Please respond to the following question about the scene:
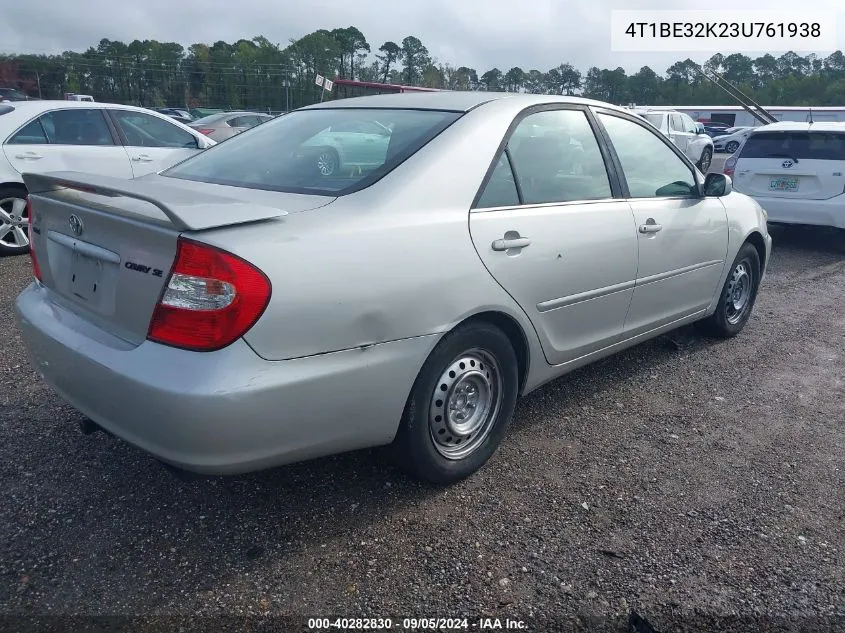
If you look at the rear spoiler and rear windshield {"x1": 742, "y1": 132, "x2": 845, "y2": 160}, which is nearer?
the rear spoiler

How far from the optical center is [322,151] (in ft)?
10.2

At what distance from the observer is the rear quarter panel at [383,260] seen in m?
2.19

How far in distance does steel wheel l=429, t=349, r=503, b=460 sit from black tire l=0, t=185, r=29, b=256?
5.63 metres

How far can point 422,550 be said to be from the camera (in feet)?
8.27

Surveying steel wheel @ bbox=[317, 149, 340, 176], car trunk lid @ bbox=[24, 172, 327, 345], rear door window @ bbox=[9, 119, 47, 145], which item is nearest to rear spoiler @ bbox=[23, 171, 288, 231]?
car trunk lid @ bbox=[24, 172, 327, 345]

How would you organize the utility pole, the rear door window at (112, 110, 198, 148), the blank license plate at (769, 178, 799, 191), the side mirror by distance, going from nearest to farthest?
the side mirror
the rear door window at (112, 110, 198, 148)
the blank license plate at (769, 178, 799, 191)
the utility pole

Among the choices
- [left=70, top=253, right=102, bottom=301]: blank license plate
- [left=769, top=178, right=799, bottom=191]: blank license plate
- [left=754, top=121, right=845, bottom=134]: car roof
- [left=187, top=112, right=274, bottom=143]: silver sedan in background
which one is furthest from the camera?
[left=187, top=112, right=274, bottom=143]: silver sedan in background

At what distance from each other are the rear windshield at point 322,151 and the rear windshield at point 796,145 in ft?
21.4

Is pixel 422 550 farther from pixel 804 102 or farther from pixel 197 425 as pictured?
pixel 804 102

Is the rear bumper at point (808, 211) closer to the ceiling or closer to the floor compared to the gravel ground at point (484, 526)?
closer to the ceiling

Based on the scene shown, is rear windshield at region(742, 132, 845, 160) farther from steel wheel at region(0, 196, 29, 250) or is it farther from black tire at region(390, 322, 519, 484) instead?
steel wheel at region(0, 196, 29, 250)

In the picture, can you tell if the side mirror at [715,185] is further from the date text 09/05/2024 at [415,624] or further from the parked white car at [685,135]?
the parked white car at [685,135]

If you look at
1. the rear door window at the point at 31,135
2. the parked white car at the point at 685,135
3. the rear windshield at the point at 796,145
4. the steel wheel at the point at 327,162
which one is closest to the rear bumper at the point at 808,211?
the rear windshield at the point at 796,145

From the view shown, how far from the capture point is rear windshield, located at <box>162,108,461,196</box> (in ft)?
9.09
